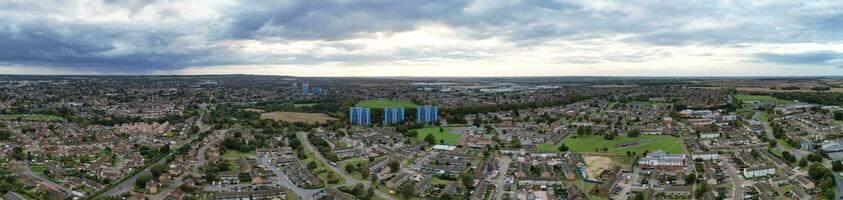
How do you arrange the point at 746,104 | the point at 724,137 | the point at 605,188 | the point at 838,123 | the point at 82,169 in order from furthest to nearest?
1. the point at 746,104
2. the point at 838,123
3. the point at 724,137
4. the point at 82,169
5. the point at 605,188

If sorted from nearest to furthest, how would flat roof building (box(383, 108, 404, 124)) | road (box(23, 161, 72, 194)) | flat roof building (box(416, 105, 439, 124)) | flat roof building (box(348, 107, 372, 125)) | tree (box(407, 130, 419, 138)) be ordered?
road (box(23, 161, 72, 194))
tree (box(407, 130, 419, 138))
flat roof building (box(348, 107, 372, 125))
flat roof building (box(416, 105, 439, 124))
flat roof building (box(383, 108, 404, 124))

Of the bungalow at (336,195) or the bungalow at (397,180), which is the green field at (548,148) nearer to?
the bungalow at (397,180)

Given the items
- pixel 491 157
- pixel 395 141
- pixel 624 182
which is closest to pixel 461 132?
pixel 395 141

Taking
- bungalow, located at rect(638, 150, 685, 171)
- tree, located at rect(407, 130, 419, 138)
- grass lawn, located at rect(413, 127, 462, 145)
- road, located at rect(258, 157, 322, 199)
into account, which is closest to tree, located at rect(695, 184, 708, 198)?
bungalow, located at rect(638, 150, 685, 171)

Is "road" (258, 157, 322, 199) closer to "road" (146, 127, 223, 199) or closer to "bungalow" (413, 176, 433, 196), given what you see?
"road" (146, 127, 223, 199)

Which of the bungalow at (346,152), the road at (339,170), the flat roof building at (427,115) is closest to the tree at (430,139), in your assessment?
the bungalow at (346,152)

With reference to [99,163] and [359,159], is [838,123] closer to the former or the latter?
[359,159]

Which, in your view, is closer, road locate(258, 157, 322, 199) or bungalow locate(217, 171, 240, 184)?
road locate(258, 157, 322, 199)
